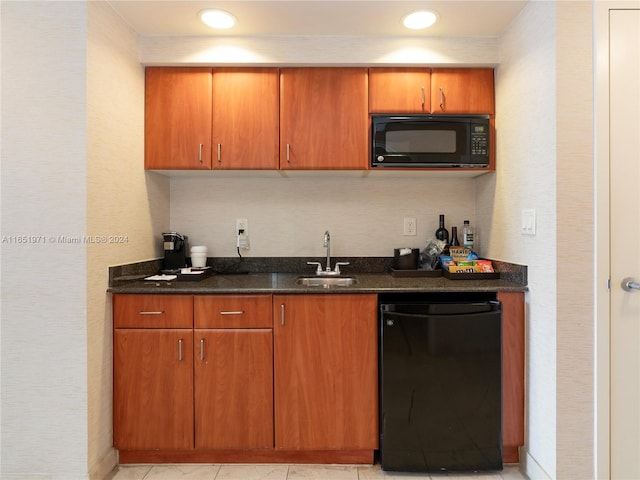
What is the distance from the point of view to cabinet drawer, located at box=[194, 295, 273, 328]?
1772mm

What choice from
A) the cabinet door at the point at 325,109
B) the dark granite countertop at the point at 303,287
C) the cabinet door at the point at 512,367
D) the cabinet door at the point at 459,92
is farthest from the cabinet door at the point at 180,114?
the cabinet door at the point at 512,367

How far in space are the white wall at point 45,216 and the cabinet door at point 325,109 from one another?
0.99m

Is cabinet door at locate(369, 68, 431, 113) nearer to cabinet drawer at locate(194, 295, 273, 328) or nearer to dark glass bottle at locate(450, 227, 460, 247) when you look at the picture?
dark glass bottle at locate(450, 227, 460, 247)

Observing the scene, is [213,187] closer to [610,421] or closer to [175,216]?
[175,216]

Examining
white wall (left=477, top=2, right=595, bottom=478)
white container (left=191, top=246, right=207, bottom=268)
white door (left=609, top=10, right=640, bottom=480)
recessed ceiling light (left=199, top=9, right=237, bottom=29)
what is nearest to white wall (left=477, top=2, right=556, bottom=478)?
white wall (left=477, top=2, right=595, bottom=478)

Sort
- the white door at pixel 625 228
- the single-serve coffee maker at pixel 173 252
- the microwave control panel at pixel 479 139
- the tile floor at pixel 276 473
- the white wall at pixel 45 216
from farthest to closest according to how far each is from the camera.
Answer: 1. the single-serve coffee maker at pixel 173 252
2. the microwave control panel at pixel 479 139
3. the tile floor at pixel 276 473
4. the white wall at pixel 45 216
5. the white door at pixel 625 228

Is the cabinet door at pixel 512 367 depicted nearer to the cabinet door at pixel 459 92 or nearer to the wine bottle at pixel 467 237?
the wine bottle at pixel 467 237

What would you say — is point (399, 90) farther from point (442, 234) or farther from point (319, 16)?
point (442, 234)

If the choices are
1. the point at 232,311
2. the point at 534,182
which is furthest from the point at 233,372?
the point at 534,182

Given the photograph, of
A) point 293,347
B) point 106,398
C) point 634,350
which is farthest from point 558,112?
point 106,398

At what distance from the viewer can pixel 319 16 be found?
1.85 metres

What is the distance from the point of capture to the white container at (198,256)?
2297 mm

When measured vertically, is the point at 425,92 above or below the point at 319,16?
below

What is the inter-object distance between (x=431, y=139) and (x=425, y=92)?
A: 27 cm
